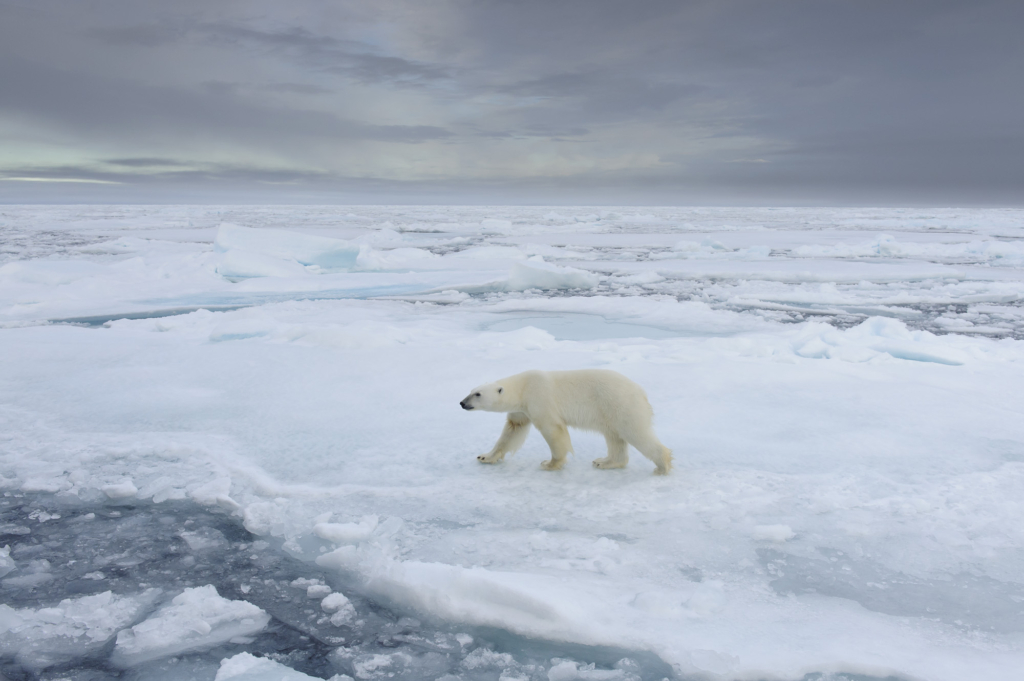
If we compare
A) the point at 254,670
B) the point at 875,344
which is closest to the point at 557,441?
the point at 254,670

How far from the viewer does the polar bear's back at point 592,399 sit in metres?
2.87

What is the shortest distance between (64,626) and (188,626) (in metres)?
0.37

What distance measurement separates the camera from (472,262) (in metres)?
15.1

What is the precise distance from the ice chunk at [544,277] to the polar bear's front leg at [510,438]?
26.2 ft

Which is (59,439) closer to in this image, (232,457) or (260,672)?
(232,457)

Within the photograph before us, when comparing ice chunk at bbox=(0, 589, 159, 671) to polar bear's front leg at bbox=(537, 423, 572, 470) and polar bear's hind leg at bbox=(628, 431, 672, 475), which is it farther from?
polar bear's hind leg at bbox=(628, 431, 672, 475)

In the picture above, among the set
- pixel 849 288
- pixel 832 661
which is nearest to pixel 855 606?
pixel 832 661

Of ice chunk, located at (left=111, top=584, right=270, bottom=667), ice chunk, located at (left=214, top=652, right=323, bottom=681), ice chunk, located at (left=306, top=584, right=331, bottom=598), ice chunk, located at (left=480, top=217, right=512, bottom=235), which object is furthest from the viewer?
ice chunk, located at (left=480, top=217, right=512, bottom=235)

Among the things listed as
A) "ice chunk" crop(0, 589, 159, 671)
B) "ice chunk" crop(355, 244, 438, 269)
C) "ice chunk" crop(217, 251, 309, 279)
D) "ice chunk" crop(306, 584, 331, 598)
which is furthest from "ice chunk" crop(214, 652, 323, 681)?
"ice chunk" crop(355, 244, 438, 269)

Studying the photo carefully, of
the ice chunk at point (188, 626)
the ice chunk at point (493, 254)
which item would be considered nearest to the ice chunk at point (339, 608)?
the ice chunk at point (188, 626)

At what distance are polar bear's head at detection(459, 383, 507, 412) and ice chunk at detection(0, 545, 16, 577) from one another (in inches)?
68.6

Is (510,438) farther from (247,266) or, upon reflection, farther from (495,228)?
(495,228)

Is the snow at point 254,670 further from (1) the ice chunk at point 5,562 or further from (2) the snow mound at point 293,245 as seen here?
(2) the snow mound at point 293,245

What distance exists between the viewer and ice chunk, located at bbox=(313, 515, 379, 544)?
7.88 ft
